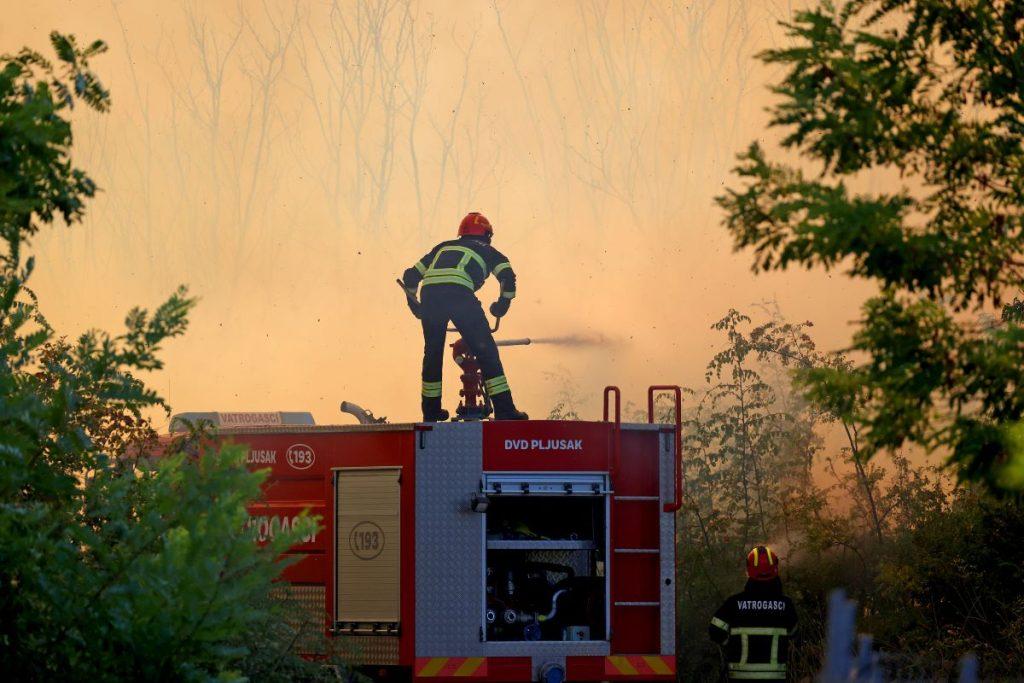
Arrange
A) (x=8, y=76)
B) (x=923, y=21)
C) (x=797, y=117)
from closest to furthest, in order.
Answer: (x=8, y=76) → (x=797, y=117) → (x=923, y=21)

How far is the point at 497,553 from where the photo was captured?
1261 cm

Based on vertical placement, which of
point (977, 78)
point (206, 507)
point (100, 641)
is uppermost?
point (977, 78)

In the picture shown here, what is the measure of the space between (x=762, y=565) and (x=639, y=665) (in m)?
1.46

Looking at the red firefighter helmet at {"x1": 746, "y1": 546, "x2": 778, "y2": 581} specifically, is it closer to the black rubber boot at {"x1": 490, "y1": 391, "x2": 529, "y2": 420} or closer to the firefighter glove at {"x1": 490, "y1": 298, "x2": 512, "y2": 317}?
the black rubber boot at {"x1": 490, "y1": 391, "x2": 529, "y2": 420}

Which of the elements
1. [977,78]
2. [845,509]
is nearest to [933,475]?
[845,509]

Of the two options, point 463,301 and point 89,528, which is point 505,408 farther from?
point 89,528

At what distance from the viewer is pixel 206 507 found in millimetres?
5656

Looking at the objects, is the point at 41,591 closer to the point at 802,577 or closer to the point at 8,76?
the point at 8,76

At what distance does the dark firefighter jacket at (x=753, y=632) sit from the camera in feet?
37.4

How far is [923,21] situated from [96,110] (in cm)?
491

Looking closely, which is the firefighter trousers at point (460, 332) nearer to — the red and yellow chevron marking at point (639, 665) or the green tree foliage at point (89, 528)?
the red and yellow chevron marking at point (639, 665)

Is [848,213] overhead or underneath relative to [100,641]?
overhead

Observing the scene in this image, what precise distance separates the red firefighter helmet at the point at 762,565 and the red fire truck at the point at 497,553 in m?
0.84

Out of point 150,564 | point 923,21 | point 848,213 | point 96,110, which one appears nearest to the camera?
point 150,564
